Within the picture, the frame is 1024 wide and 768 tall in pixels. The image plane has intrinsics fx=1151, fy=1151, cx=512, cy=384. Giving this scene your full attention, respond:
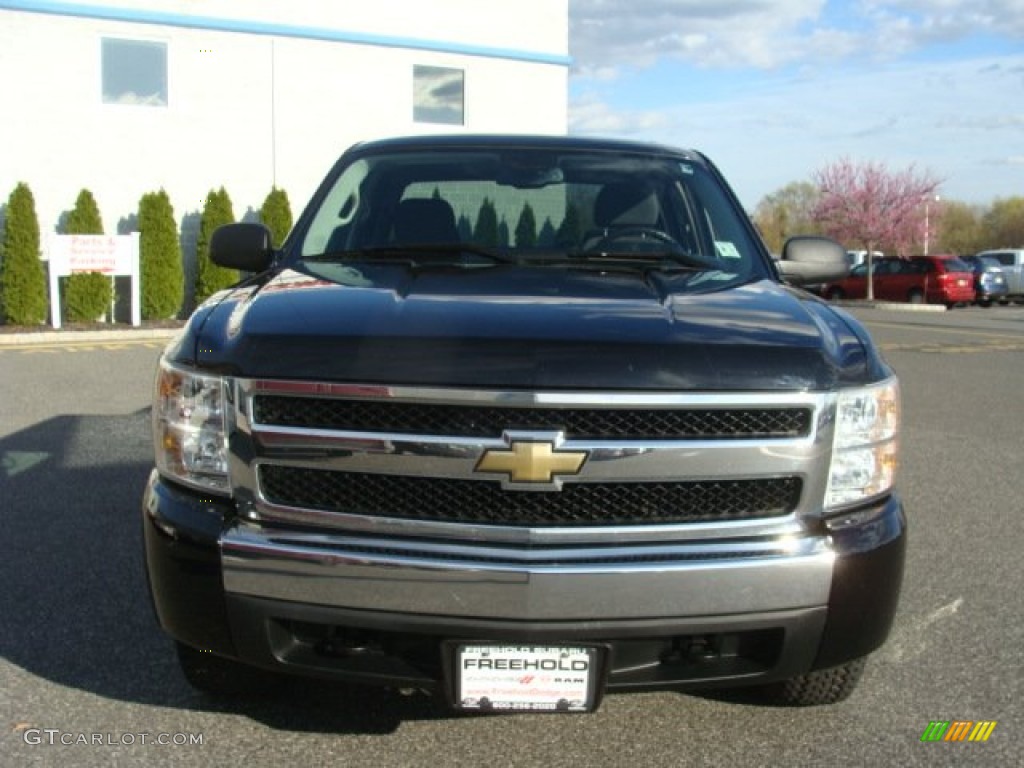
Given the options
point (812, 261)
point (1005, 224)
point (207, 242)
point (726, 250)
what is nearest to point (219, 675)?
point (726, 250)

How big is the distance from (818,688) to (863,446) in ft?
2.89


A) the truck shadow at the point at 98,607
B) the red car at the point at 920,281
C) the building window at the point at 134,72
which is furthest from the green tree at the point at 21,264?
the red car at the point at 920,281

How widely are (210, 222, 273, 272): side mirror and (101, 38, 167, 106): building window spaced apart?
1634 cm

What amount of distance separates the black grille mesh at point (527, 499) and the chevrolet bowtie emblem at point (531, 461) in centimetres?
5

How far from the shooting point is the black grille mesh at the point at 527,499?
2.79 meters

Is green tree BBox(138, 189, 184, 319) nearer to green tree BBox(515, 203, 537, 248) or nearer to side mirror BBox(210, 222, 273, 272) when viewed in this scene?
side mirror BBox(210, 222, 273, 272)

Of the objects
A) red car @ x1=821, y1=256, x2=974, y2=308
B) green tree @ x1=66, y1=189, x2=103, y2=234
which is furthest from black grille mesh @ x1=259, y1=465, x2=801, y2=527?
red car @ x1=821, y1=256, x2=974, y2=308

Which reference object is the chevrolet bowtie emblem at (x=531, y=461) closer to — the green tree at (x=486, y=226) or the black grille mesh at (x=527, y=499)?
the black grille mesh at (x=527, y=499)

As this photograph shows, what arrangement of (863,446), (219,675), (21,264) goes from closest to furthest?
(863,446) → (219,675) → (21,264)

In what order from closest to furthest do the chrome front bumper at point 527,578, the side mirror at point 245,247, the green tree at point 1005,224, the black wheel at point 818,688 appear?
the chrome front bumper at point 527,578 → the black wheel at point 818,688 → the side mirror at point 245,247 → the green tree at point 1005,224

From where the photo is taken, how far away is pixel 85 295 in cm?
1875

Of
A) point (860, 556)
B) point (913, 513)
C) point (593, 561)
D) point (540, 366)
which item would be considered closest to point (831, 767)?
point (860, 556)

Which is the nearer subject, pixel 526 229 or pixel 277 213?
pixel 526 229

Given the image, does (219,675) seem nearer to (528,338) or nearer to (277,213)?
(528,338)
